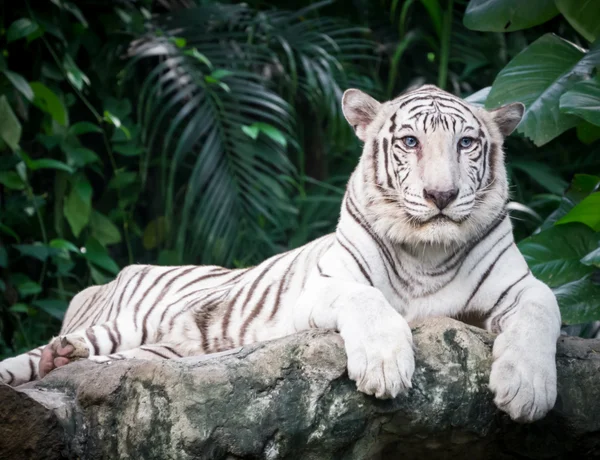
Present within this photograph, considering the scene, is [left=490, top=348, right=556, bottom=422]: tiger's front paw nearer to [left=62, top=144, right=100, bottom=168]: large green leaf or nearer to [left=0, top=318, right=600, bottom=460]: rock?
[left=0, top=318, right=600, bottom=460]: rock

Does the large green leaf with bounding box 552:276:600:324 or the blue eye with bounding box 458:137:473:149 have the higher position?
the blue eye with bounding box 458:137:473:149

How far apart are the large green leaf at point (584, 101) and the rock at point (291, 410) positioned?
1.35 meters

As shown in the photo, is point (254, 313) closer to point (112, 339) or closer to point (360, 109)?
point (112, 339)

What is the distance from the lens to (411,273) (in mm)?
2627

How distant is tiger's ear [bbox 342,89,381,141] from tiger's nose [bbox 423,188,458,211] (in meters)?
0.51

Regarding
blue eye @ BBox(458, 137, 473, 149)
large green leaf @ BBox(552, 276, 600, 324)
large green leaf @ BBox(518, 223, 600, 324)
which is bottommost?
large green leaf @ BBox(552, 276, 600, 324)

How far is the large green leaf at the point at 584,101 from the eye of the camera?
3355 mm

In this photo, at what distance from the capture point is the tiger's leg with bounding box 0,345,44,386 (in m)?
3.01

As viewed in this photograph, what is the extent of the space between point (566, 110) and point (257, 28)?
3049 mm

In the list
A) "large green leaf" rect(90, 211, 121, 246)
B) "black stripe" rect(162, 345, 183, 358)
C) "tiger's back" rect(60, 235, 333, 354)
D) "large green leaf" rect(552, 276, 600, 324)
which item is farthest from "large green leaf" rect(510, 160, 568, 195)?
"black stripe" rect(162, 345, 183, 358)

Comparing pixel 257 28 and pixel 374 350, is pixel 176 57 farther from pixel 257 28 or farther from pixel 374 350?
pixel 374 350

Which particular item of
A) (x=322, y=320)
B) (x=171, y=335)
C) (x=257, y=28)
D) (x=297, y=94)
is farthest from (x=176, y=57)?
(x=322, y=320)

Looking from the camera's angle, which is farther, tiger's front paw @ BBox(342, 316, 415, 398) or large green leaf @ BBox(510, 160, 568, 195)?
large green leaf @ BBox(510, 160, 568, 195)

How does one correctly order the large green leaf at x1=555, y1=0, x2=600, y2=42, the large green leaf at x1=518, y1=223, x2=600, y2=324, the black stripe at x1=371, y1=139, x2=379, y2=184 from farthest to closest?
the large green leaf at x1=555, y1=0, x2=600, y2=42 < the large green leaf at x1=518, y1=223, x2=600, y2=324 < the black stripe at x1=371, y1=139, x2=379, y2=184
